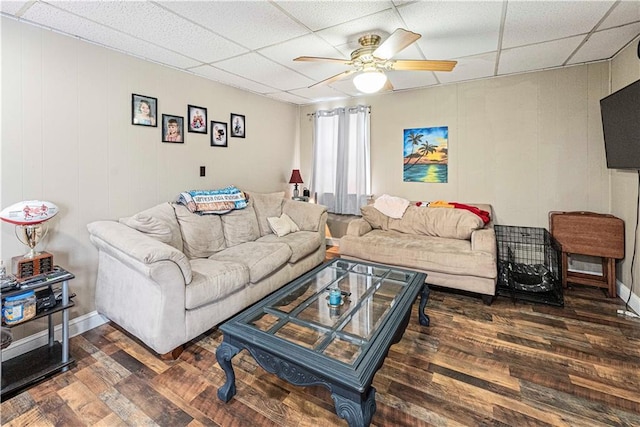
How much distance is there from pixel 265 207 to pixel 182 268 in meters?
1.85

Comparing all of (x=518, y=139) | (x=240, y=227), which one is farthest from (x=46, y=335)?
(x=518, y=139)

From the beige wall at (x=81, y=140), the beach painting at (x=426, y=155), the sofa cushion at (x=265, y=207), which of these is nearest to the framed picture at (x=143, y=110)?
the beige wall at (x=81, y=140)

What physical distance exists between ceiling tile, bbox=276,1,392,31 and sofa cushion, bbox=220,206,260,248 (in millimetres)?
2032

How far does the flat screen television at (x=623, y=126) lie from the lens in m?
2.34

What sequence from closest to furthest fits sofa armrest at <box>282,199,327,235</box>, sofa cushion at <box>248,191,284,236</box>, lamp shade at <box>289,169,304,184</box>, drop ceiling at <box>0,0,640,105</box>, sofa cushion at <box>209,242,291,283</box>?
drop ceiling at <box>0,0,640,105</box> < sofa cushion at <box>209,242,291,283</box> < sofa cushion at <box>248,191,284,236</box> < sofa armrest at <box>282,199,327,235</box> < lamp shade at <box>289,169,304,184</box>

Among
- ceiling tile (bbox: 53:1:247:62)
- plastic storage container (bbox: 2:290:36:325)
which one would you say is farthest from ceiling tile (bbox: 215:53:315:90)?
plastic storage container (bbox: 2:290:36:325)

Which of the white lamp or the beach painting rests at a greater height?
the white lamp

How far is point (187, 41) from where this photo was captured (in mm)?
2529

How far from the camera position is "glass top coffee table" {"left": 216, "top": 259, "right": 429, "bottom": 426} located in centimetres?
129

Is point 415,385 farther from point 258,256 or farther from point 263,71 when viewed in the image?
point 263,71

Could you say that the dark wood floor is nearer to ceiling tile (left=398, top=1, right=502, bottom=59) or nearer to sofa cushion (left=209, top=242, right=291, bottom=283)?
sofa cushion (left=209, top=242, right=291, bottom=283)

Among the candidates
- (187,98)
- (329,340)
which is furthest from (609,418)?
(187,98)

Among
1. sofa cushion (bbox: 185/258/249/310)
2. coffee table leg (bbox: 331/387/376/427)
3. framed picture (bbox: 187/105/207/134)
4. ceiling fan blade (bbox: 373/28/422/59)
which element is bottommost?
coffee table leg (bbox: 331/387/376/427)

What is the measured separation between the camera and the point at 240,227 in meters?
3.38
